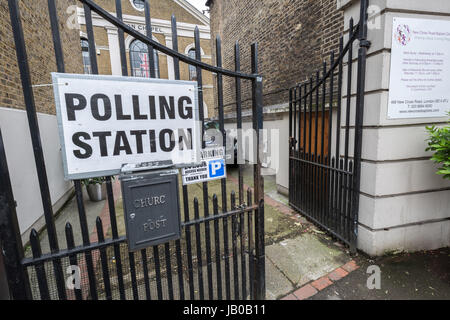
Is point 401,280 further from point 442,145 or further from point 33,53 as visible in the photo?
point 33,53

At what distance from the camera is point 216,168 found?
177cm

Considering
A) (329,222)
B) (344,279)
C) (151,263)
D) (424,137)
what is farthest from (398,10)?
(151,263)

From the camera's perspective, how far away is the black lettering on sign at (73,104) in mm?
1274

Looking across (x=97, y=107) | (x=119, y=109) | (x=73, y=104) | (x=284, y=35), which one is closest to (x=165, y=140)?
(x=119, y=109)

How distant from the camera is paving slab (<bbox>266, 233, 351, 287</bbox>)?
Result: 8.36ft

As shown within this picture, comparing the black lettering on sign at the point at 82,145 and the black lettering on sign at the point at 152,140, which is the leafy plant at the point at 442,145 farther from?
the black lettering on sign at the point at 82,145

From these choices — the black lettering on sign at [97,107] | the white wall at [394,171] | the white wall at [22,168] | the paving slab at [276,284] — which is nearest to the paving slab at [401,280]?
the white wall at [394,171]

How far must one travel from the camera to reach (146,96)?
1449mm

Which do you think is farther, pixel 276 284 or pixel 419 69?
pixel 419 69

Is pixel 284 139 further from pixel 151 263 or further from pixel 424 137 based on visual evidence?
pixel 151 263

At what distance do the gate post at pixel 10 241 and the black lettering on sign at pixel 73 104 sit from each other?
0.36 meters

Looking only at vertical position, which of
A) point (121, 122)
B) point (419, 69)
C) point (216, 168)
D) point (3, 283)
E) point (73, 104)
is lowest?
point (3, 283)

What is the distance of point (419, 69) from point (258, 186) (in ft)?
7.84

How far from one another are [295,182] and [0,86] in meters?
5.06
